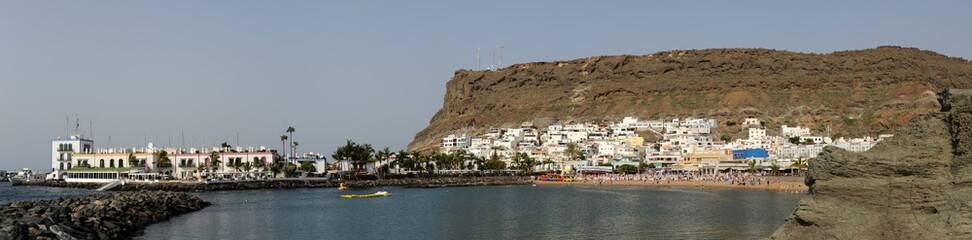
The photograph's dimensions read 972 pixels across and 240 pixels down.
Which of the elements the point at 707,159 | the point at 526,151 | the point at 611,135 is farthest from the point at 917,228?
the point at 611,135

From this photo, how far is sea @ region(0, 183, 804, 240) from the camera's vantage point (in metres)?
42.1

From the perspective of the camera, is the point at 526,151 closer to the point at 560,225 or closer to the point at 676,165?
the point at 676,165

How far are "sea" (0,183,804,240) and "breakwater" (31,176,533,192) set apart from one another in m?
27.5

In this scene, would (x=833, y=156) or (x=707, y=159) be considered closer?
(x=833, y=156)

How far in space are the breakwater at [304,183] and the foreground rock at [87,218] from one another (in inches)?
1560

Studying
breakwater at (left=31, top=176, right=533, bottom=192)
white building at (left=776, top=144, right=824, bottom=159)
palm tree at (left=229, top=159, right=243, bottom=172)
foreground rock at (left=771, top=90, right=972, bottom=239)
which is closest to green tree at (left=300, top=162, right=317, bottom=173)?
breakwater at (left=31, top=176, right=533, bottom=192)

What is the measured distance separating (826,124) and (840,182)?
18274 cm

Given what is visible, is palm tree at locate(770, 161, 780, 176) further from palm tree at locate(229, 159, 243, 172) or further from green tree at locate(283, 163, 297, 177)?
palm tree at locate(229, 159, 243, 172)

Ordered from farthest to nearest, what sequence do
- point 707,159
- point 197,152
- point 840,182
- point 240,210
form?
point 707,159 → point 197,152 → point 240,210 → point 840,182

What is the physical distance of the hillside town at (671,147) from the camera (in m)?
141

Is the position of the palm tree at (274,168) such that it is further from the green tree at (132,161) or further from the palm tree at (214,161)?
the green tree at (132,161)

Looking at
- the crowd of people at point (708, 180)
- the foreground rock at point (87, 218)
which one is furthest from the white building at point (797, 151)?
the foreground rock at point (87, 218)

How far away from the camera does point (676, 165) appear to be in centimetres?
14925

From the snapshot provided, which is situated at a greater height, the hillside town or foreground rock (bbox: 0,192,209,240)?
the hillside town
